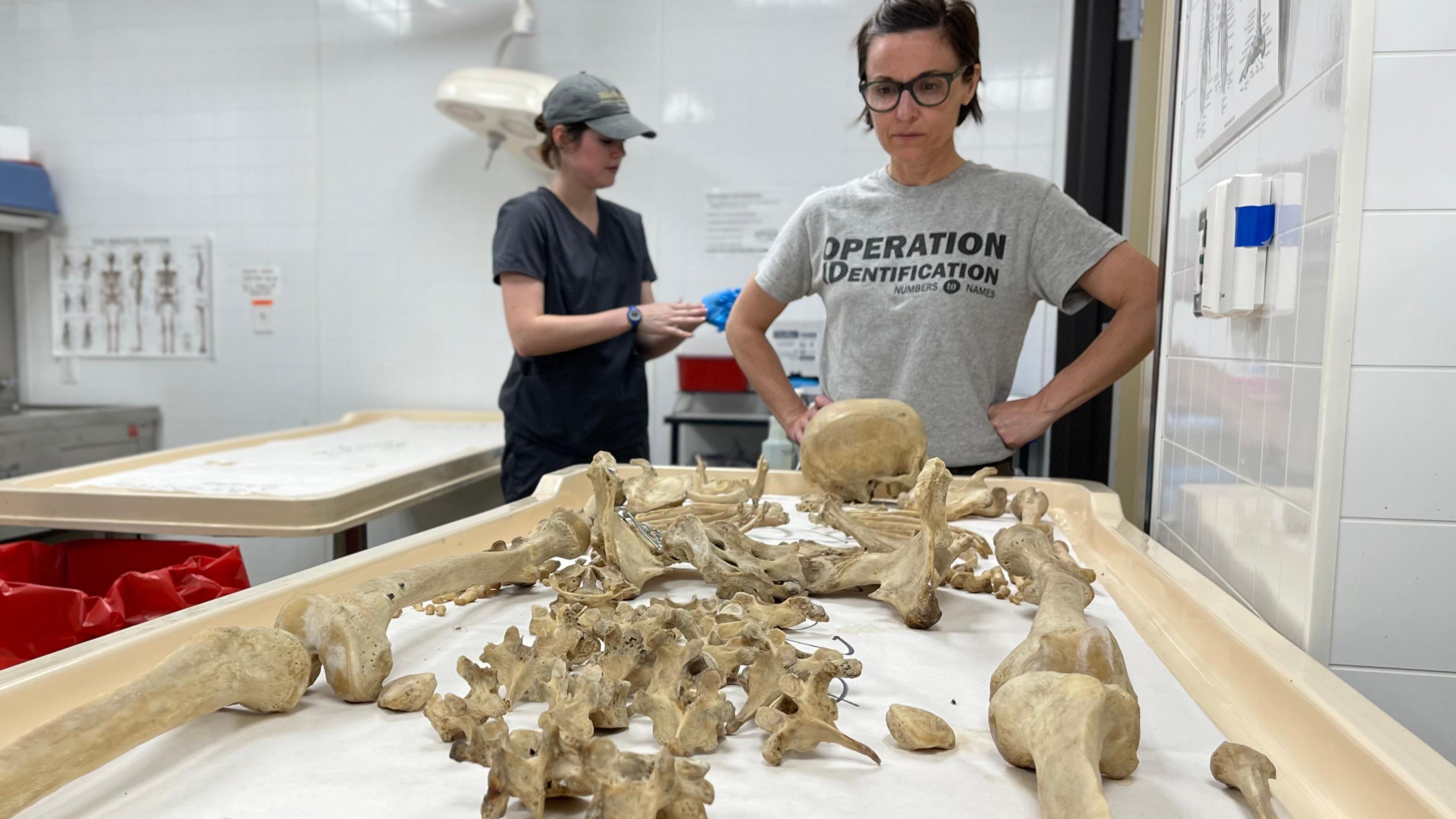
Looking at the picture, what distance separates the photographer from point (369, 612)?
2.21ft

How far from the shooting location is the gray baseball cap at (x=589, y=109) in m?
1.98

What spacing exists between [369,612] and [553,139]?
1.60m

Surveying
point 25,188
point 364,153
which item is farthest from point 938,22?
point 25,188

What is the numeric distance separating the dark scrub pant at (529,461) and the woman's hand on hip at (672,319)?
1.01 feet

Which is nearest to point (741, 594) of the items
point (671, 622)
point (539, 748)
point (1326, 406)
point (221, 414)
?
point (671, 622)

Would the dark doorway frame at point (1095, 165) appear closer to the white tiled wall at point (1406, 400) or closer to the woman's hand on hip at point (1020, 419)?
the woman's hand on hip at point (1020, 419)

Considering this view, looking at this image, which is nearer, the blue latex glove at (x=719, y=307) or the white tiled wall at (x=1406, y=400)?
the white tiled wall at (x=1406, y=400)

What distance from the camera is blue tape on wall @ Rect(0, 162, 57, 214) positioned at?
3.51 m

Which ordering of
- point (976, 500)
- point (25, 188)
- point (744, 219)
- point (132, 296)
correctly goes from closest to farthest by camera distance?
point (976, 500)
point (744, 219)
point (25, 188)
point (132, 296)

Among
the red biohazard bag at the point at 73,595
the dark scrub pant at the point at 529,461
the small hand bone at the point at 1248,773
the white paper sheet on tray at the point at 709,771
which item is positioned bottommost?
the red biohazard bag at the point at 73,595

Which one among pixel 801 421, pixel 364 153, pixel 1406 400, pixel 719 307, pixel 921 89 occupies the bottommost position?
pixel 801 421

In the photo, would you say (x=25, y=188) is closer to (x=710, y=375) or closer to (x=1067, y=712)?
(x=710, y=375)

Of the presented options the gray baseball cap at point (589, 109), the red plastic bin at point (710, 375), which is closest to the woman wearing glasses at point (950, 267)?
the gray baseball cap at point (589, 109)

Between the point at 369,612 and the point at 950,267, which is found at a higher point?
the point at 950,267
